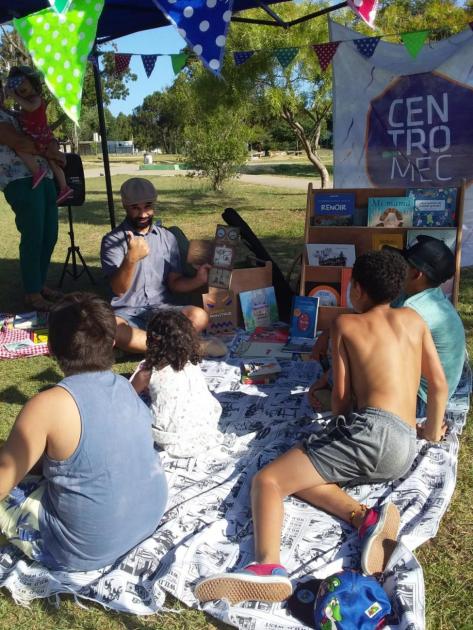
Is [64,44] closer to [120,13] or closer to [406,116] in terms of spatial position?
[120,13]

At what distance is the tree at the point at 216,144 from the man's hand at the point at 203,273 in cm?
942

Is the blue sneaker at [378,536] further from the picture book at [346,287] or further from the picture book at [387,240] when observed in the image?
the picture book at [387,240]

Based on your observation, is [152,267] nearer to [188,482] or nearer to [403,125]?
[188,482]

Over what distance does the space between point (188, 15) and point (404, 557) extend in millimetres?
2553

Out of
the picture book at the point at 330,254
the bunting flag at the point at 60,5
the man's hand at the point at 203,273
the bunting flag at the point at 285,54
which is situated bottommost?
the man's hand at the point at 203,273

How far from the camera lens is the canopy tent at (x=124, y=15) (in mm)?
4627

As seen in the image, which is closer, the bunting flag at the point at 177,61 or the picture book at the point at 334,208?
the picture book at the point at 334,208

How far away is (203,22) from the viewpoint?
2.72m

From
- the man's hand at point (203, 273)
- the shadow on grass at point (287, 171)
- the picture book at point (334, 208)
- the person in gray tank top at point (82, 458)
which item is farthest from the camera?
the shadow on grass at point (287, 171)

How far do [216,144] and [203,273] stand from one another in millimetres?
9899

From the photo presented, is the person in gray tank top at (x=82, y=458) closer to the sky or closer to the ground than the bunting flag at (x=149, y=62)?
closer to the ground

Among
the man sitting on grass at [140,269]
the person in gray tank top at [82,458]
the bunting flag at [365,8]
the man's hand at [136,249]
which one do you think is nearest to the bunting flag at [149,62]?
the man sitting on grass at [140,269]

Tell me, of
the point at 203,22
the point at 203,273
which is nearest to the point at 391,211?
the point at 203,273

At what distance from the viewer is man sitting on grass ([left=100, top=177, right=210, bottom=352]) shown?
13.3 ft
